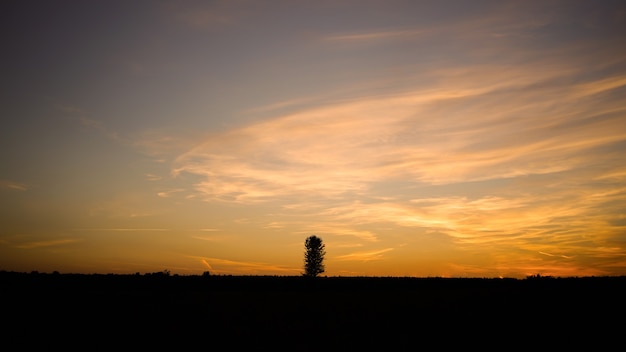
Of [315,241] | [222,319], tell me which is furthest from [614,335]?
[315,241]

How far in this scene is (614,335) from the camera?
20.4 m

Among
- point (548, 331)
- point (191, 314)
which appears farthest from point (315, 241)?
→ point (548, 331)

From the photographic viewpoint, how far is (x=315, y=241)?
115438mm

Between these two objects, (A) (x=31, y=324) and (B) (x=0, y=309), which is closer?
(A) (x=31, y=324)

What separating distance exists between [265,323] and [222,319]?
10.7ft

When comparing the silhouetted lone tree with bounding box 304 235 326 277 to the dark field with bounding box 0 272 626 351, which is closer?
the dark field with bounding box 0 272 626 351

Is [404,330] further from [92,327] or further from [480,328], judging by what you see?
[92,327]

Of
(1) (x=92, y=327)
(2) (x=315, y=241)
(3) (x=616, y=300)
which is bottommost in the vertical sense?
(1) (x=92, y=327)

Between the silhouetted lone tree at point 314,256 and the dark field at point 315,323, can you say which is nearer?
the dark field at point 315,323

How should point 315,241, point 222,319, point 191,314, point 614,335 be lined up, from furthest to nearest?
point 315,241 → point 191,314 → point 222,319 → point 614,335

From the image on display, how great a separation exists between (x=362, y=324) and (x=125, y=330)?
1341 cm

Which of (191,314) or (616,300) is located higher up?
(616,300)

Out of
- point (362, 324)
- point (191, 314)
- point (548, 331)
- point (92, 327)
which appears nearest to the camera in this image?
point (548, 331)

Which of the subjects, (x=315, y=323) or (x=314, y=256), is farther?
(x=314, y=256)
